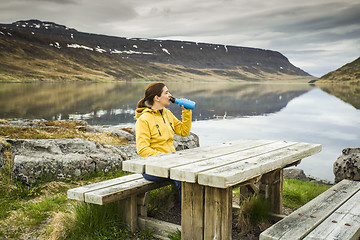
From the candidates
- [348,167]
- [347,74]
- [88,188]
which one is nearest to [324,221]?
[88,188]

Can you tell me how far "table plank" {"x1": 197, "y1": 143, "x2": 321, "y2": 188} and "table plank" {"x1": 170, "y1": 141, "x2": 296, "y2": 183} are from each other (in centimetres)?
7

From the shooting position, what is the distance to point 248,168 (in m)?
3.25

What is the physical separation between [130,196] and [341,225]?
2.26 metres

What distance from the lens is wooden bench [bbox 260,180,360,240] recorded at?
314 centimetres

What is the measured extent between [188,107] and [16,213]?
106 inches

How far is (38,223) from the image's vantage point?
457 centimetres

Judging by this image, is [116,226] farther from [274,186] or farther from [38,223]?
[274,186]

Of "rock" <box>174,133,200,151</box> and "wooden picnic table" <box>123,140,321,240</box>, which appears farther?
"rock" <box>174,133,200,151</box>

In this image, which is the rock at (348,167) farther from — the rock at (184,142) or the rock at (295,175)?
the rock at (184,142)

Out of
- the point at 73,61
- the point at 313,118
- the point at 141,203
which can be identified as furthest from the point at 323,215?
the point at 73,61

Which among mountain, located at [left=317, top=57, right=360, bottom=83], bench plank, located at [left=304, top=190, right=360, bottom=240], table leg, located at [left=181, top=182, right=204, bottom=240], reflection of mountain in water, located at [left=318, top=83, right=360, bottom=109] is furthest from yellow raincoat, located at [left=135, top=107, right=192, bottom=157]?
mountain, located at [left=317, top=57, right=360, bottom=83]

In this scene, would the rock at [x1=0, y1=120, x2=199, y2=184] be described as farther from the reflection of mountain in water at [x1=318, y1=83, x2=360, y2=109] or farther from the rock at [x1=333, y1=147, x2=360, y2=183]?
the reflection of mountain in water at [x1=318, y1=83, x2=360, y2=109]

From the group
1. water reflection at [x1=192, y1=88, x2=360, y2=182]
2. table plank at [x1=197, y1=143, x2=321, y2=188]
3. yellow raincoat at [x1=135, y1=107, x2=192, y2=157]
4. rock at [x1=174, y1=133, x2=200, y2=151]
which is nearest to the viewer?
table plank at [x1=197, y1=143, x2=321, y2=188]

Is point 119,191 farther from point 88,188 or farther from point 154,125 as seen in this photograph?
point 154,125
